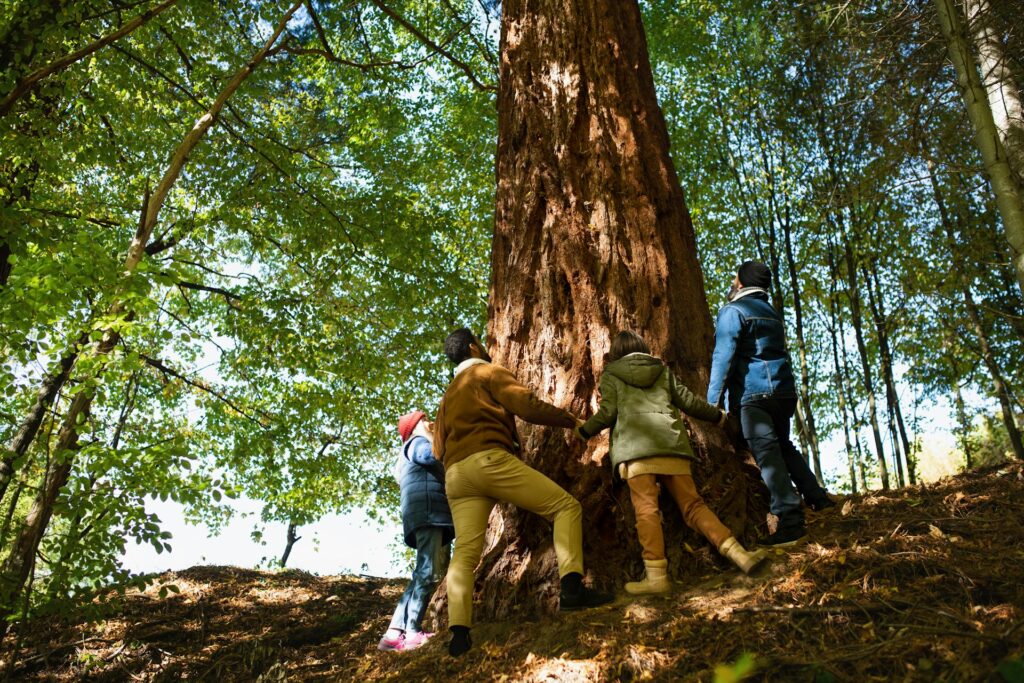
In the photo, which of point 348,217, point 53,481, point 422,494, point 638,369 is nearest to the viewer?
point 638,369

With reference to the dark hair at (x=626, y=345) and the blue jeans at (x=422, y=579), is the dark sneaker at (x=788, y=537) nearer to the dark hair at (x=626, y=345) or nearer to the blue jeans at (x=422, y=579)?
the dark hair at (x=626, y=345)

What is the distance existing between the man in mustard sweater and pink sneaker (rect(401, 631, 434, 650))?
0.66 m

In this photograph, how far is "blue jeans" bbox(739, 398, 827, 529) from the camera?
3.88 meters

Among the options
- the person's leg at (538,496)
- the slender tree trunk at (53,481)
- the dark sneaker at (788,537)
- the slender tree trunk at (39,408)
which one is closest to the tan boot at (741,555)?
the dark sneaker at (788,537)

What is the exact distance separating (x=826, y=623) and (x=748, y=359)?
67.9 inches

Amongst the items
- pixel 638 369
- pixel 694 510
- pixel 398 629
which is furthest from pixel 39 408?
pixel 694 510

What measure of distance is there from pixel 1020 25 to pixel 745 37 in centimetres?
829

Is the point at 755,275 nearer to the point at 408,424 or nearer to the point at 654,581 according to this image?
the point at 654,581

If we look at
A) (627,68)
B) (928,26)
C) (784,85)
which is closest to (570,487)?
(627,68)

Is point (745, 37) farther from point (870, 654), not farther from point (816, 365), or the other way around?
point (870, 654)

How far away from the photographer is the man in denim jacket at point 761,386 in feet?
13.3

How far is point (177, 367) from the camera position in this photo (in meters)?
17.9

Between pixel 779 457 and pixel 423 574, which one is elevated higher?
pixel 779 457

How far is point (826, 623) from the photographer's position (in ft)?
10.1
